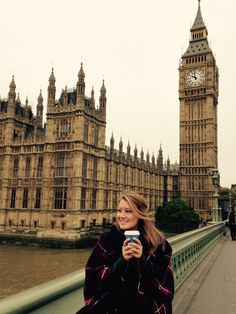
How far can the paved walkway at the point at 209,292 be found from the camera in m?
5.23

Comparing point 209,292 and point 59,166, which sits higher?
point 59,166

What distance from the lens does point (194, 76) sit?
74.2 m

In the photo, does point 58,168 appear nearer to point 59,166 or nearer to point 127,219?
point 59,166

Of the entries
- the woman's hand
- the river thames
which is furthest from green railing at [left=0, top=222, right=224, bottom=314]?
the river thames

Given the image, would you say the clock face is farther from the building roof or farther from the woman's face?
the woman's face

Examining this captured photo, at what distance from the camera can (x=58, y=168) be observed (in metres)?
41.9

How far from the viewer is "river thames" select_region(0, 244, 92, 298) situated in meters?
23.1

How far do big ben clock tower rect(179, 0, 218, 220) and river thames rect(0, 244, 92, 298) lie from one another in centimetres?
3791

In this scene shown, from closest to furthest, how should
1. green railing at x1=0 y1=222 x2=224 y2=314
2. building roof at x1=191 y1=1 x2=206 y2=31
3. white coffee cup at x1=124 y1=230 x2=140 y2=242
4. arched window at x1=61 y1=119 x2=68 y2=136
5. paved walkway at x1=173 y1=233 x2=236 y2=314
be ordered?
1. green railing at x1=0 y1=222 x2=224 y2=314
2. white coffee cup at x1=124 y1=230 x2=140 y2=242
3. paved walkway at x1=173 y1=233 x2=236 y2=314
4. arched window at x1=61 y1=119 x2=68 y2=136
5. building roof at x1=191 y1=1 x2=206 y2=31

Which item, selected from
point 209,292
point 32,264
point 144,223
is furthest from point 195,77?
point 144,223

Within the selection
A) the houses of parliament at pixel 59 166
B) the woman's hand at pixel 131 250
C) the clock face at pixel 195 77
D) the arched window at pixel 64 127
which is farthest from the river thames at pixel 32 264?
the clock face at pixel 195 77

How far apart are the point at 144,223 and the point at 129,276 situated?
496 mm

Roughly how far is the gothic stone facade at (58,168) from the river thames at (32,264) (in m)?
3.99

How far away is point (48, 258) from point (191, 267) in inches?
1043
